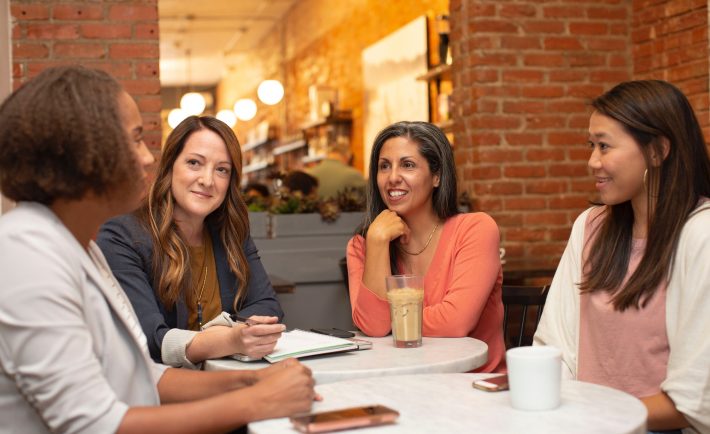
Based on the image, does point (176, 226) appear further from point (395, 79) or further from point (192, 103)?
point (192, 103)

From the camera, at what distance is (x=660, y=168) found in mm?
1963

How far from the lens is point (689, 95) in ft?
13.9

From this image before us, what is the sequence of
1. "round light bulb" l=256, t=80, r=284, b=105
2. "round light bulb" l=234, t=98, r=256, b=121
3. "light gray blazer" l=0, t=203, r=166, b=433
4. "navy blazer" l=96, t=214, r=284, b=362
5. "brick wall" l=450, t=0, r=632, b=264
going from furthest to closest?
"round light bulb" l=234, t=98, r=256, b=121 < "round light bulb" l=256, t=80, r=284, b=105 < "brick wall" l=450, t=0, r=632, b=264 < "navy blazer" l=96, t=214, r=284, b=362 < "light gray blazer" l=0, t=203, r=166, b=433

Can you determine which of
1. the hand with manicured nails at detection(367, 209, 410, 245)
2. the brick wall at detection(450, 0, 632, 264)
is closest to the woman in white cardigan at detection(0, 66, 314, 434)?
the hand with manicured nails at detection(367, 209, 410, 245)

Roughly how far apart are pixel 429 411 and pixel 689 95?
11.0 feet

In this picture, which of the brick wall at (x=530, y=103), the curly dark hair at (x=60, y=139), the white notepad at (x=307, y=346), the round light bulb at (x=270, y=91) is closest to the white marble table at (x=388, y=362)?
the white notepad at (x=307, y=346)

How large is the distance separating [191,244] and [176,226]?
0.08m

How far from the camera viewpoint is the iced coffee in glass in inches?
79.4

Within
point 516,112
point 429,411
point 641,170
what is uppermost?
point 516,112

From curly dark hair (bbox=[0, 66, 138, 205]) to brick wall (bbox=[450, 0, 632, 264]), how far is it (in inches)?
135

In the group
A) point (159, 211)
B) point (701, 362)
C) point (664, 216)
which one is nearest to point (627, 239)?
point (664, 216)

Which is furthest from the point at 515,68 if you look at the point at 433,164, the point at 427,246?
the point at 427,246

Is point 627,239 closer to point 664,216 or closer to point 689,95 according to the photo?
point 664,216

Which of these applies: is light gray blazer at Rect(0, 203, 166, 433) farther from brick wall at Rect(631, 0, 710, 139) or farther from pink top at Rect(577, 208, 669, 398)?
brick wall at Rect(631, 0, 710, 139)
